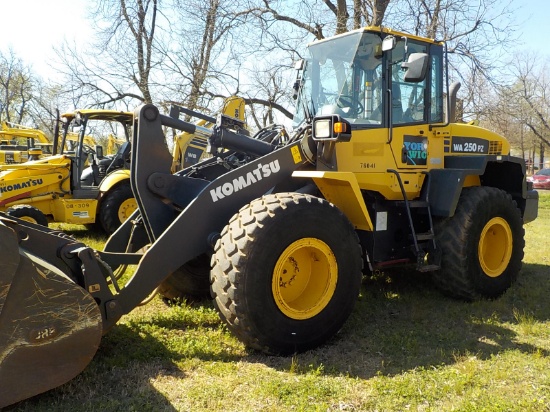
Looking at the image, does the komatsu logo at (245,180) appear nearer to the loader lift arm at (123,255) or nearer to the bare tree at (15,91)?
the loader lift arm at (123,255)

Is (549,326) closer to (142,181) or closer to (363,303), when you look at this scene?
(363,303)

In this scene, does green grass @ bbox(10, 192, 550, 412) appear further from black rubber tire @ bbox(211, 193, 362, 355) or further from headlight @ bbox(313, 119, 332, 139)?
headlight @ bbox(313, 119, 332, 139)

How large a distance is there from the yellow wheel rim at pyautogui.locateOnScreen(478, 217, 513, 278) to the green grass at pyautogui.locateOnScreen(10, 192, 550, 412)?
61 cm

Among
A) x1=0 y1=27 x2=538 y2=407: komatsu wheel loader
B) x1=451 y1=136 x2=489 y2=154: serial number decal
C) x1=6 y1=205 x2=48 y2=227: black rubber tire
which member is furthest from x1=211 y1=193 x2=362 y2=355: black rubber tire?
x1=6 y1=205 x2=48 y2=227: black rubber tire

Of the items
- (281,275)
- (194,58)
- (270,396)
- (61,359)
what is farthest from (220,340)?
(194,58)

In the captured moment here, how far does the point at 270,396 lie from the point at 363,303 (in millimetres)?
2219

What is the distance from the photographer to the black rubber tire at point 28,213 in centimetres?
812

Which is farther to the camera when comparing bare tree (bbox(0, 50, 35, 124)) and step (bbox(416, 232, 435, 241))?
bare tree (bbox(0, 50, 35, 124))

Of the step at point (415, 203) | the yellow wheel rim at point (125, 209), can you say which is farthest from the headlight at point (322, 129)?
the yellow wheel rim at point (125, 209)

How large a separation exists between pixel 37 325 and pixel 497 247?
4.76 meters

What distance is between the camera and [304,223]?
3.72 m

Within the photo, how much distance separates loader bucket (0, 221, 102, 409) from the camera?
2.72m

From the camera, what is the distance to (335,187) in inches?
172

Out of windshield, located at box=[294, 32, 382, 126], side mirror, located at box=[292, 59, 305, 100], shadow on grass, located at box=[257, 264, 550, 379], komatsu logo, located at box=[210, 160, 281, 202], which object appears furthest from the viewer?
side mirror, located at box=[292, 59, 305, 100]
